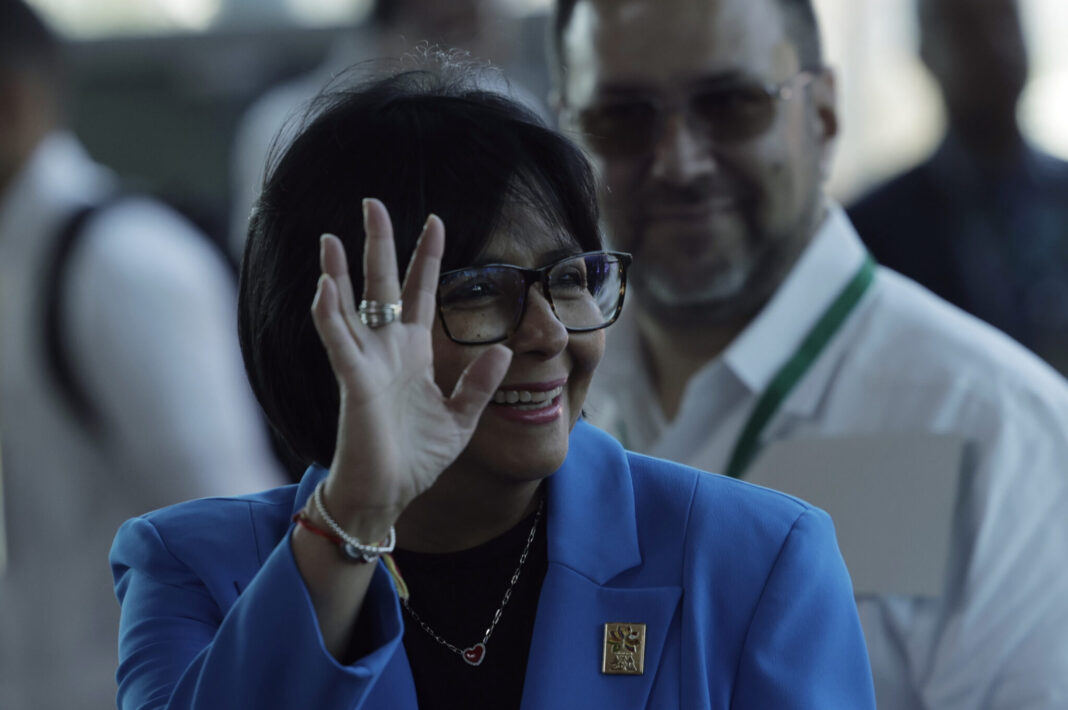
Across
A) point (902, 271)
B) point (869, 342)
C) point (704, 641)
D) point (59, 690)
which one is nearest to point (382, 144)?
point (704, 641)

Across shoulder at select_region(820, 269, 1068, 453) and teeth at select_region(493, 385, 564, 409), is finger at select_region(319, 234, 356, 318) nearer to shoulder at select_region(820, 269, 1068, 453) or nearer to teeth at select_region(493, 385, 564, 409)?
teeth at select_region(493, 385, 564, 409)

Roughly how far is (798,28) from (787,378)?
26.4 inches

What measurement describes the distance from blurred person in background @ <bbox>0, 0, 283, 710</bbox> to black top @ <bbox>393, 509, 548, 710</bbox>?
145 cm

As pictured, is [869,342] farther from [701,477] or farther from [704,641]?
[704,641]

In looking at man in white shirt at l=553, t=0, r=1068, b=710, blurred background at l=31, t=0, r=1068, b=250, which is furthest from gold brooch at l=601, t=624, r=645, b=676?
blurred background at l=31, t=0, r=1068, b=250

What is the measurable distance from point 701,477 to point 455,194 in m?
0.51

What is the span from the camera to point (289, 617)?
65.6 inches

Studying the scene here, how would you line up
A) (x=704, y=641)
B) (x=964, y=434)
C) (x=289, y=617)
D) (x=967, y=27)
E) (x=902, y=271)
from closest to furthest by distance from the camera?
(x=289, y=617) < (x=704, y=641) < (x=964, y=434) < (x=902, y=271) < (x=967, y=27)

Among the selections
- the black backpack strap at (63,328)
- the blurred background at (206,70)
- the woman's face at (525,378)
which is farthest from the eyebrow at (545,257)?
the blurred background at (206,70)

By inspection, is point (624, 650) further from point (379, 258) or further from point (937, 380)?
point (937, 380)

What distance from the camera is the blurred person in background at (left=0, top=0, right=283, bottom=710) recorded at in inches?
132

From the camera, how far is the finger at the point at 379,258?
1664 millimetres

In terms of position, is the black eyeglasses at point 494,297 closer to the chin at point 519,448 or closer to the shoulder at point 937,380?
the chin at point 519,448

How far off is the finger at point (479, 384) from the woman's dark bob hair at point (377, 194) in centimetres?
19
